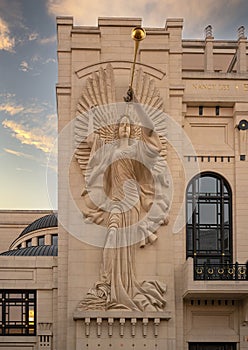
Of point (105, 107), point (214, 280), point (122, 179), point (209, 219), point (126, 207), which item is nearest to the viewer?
point (214, 280)

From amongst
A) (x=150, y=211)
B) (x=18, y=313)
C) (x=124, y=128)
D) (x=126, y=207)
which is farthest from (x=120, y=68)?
(x=18, y=313)

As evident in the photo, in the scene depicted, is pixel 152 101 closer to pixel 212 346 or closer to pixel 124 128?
pixel 124 128

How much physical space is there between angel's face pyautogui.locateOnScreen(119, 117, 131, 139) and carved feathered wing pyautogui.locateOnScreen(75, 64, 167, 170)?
480 mm

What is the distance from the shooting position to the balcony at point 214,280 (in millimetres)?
31906

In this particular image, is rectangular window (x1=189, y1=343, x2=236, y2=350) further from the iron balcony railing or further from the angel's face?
the angel's face

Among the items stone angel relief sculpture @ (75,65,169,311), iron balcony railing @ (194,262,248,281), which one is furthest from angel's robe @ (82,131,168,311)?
iron balcony railing @ (194,262,248,281)

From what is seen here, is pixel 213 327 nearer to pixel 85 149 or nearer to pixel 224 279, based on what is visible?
pixel 224 279

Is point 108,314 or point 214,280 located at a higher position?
point 214,280

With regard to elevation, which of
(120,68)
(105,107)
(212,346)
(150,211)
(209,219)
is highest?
(120,68)

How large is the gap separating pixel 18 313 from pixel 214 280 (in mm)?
8081

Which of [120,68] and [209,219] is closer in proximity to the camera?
[120,68]

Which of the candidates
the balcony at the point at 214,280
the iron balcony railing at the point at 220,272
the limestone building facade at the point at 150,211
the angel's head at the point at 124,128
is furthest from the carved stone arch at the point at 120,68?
the iron balcony railing at the point at 220,272

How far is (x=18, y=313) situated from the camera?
33906mm

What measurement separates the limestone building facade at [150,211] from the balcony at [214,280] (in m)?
0.05
